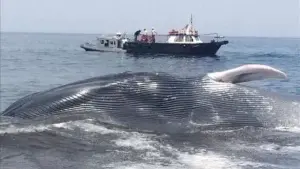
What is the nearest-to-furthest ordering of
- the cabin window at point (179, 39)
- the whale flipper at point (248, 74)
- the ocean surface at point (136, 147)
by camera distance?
1. the ocean surface at point (136, 147)
2. the whale flipper at point (248, 74)
3. the cabin window at point (179, 39)

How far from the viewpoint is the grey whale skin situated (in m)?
9.63

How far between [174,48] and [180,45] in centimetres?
107

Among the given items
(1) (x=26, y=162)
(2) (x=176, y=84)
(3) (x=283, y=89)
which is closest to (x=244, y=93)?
(2) (x=176, y=84)

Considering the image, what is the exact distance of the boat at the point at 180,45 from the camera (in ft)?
248

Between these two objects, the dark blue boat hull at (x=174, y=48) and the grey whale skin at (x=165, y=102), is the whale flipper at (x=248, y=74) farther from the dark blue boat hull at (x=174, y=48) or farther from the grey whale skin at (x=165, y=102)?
the dark blue boat hull at (x=174, y=48)

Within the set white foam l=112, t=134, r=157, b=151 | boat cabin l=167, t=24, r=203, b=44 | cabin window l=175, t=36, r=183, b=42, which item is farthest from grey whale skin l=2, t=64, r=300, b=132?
cabin window l=175, t=36, r=183, b=42

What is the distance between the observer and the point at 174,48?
7650 centimetres

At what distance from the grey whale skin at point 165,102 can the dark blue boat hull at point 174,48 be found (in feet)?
213

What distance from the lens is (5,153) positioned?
7605mm

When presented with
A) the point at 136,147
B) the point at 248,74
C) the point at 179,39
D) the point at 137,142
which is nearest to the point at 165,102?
the point at 137,142

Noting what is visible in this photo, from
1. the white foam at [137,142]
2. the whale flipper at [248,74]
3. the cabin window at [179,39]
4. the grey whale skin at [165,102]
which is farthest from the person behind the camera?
the cabin window at [179,39]

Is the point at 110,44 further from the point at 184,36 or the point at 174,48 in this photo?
the point at 184,36

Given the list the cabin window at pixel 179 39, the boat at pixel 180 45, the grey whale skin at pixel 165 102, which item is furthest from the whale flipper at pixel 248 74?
the cabin window at pixel 179 39

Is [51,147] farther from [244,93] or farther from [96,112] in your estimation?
[244,93]
